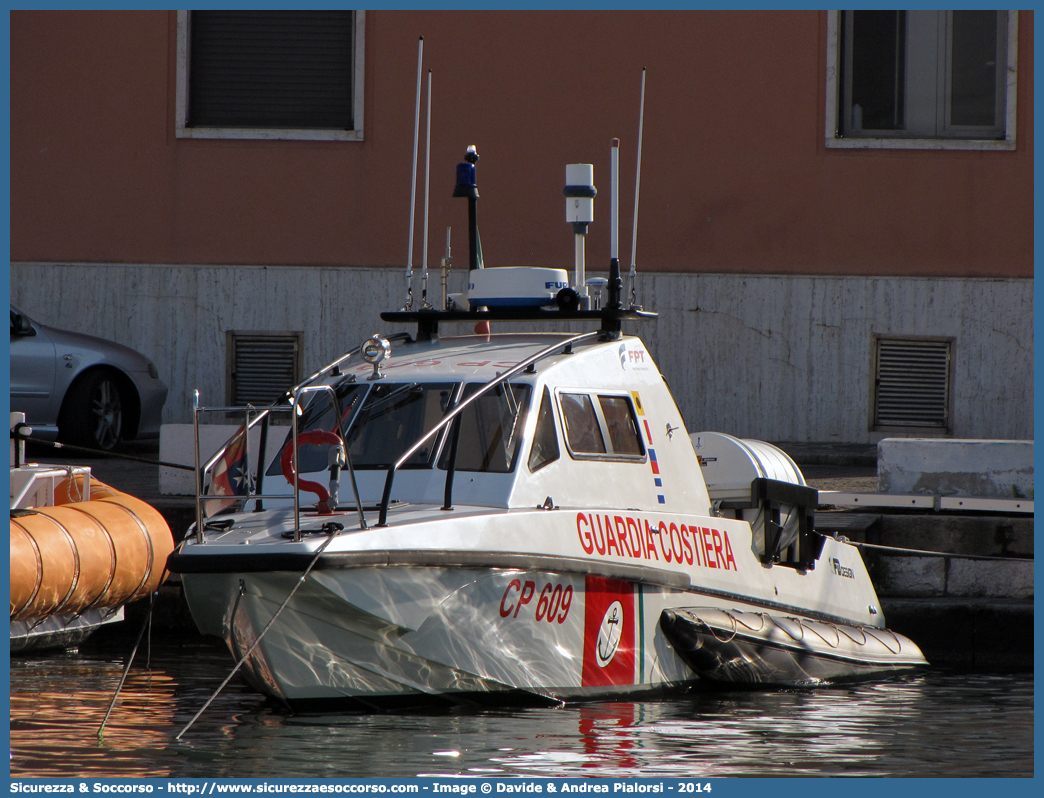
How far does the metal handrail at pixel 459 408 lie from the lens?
21.7 feet

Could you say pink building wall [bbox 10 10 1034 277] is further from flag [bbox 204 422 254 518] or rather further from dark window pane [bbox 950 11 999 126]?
flag [bbox 204 422 254 518]

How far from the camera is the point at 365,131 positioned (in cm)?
1466

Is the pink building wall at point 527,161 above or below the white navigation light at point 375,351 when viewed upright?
above

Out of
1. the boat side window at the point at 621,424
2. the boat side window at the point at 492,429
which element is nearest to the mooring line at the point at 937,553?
the boat side window at the point at 621,424

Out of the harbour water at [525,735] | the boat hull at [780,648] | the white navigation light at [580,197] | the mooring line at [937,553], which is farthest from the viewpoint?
the mooring line at [937,553]

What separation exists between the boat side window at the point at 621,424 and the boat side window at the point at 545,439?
1.29ft

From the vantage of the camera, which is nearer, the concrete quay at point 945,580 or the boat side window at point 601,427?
the boat side window at point 601,427

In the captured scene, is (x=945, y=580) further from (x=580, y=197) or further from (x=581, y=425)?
(x=580, y=197)

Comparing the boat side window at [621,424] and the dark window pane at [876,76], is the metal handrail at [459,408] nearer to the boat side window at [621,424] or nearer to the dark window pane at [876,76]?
the boat side window at [621,424]

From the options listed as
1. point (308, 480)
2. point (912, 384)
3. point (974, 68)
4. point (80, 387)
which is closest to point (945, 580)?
point (308, 480)

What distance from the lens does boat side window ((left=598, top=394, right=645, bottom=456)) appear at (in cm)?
770

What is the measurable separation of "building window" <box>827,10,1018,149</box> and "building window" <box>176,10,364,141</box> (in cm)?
532

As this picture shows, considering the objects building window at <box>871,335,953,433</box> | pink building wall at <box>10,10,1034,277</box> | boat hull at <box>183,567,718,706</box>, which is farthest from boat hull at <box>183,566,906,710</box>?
building window at <box>871,335,953,433</box>

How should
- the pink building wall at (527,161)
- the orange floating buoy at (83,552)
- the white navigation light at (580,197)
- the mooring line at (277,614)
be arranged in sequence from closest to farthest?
the mooring line at (277,614) < the orange floating buoy at (83,552) < the white navigation light at (580,197) < the pink building wall at (527,161)
